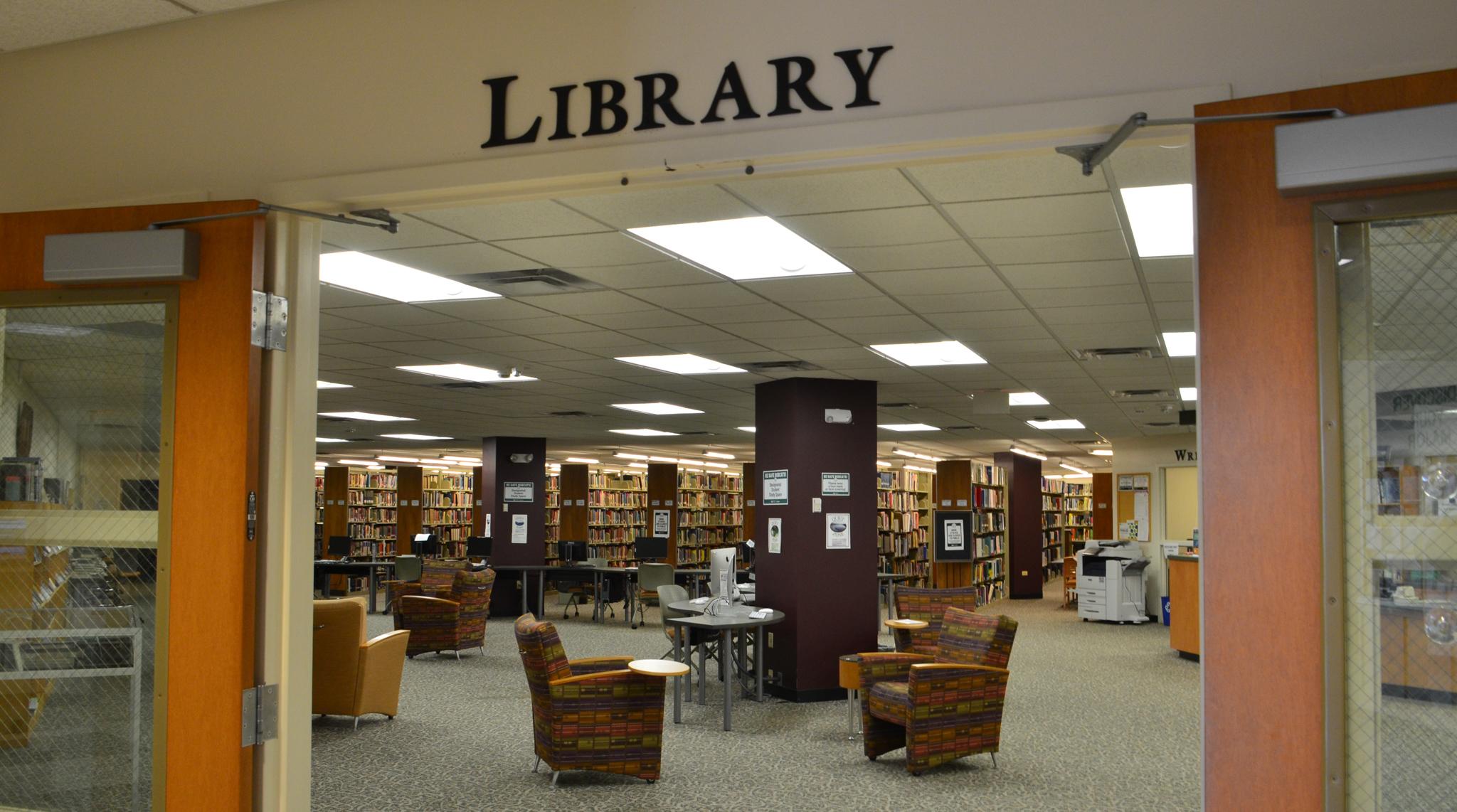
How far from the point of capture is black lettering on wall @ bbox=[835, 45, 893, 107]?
224cm

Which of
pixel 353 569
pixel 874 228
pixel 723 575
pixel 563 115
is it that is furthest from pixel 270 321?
pixel 353 569

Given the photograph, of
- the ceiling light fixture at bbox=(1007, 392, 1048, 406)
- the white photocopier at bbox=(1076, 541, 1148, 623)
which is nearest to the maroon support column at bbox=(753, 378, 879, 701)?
the ceiling light fixture at bbox=(1007, 392, 1048, 406)

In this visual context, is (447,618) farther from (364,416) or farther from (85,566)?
(85,566)

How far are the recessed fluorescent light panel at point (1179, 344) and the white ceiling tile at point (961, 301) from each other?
1.62 metres

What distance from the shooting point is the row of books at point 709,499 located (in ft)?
66.7

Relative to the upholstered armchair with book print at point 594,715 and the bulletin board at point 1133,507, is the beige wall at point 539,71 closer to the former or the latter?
the upholstered armchair with book print at point 594,715

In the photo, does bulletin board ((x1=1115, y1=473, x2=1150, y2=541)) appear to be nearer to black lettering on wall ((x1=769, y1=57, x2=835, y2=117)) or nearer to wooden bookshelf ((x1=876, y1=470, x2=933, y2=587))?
wooden bookshelf ((x1=876, y1=470, x2=933, y2=587))

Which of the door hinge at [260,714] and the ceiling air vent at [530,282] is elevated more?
the ceiling air vent at [530,282]

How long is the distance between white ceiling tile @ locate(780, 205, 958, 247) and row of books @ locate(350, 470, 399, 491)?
1838cm

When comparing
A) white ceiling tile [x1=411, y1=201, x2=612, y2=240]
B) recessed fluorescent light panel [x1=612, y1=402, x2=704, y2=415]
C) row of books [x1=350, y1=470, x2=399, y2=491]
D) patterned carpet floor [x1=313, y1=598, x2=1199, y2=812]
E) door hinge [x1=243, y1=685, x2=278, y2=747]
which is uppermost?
white ceiling tile [x1=411, y1=201, x2=612, y2=240]

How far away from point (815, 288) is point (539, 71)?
3.33 meters

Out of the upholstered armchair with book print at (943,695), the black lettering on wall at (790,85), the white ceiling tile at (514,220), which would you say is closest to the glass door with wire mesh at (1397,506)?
the black lettering on wall at (790,85)

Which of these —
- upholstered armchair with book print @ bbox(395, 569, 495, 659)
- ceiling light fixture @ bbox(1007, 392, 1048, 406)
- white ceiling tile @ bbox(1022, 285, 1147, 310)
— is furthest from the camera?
upholstered armchair with book print @ bbox(395, 569, 495, 659)

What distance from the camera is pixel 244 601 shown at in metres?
2.56
